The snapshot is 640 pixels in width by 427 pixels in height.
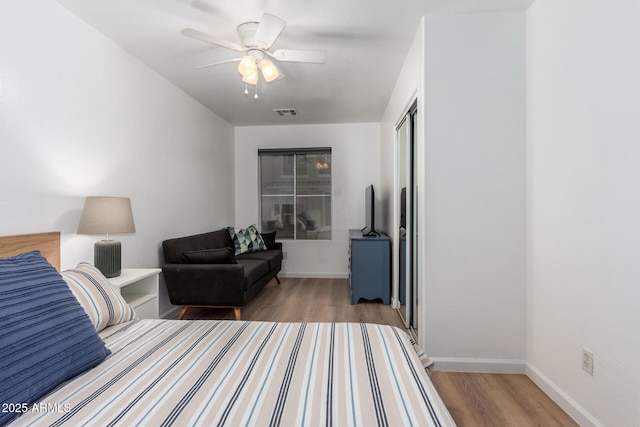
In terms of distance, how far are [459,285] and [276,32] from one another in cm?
213

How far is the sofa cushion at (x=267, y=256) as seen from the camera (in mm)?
3910

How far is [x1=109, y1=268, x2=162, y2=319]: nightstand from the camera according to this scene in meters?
2.13

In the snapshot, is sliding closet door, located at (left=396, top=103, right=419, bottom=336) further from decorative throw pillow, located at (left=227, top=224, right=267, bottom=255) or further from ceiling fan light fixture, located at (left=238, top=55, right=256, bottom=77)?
decorative throw pillow, located at (left=227, top=224, right=267, bottom=255)

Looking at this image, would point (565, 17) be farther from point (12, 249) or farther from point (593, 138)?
point (12, 249)

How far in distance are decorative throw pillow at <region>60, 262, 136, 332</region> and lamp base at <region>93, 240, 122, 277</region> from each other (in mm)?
537

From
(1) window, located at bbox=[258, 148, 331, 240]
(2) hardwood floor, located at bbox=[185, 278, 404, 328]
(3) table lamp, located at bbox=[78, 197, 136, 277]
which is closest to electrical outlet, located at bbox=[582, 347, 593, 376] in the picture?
(2) hardwood floor, located at bbox=[185, 278, 404, 328]

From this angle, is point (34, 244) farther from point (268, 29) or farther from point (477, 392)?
point (477, 392)

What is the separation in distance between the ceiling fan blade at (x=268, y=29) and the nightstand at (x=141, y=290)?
1878mm

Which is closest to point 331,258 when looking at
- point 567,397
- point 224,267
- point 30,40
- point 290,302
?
point 290,302

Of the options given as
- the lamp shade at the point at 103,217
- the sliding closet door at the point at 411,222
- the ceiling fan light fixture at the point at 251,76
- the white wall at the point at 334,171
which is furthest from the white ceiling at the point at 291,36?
the lamp shade at the point at 103,217

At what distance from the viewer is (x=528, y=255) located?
6.75 ft

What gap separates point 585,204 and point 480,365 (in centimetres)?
128

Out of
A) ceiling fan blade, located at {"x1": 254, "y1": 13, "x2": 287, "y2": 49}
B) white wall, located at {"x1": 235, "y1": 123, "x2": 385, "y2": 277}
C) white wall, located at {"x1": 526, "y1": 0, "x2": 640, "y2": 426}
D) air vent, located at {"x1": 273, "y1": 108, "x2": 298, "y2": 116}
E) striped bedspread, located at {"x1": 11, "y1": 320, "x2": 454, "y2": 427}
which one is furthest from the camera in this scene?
white wall, located at {"x1": 235, "y1": 123, "x2": 385, "y2": 277}

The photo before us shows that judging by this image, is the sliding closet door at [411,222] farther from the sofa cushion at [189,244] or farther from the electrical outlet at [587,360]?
the sofa cushion at [189,244]
